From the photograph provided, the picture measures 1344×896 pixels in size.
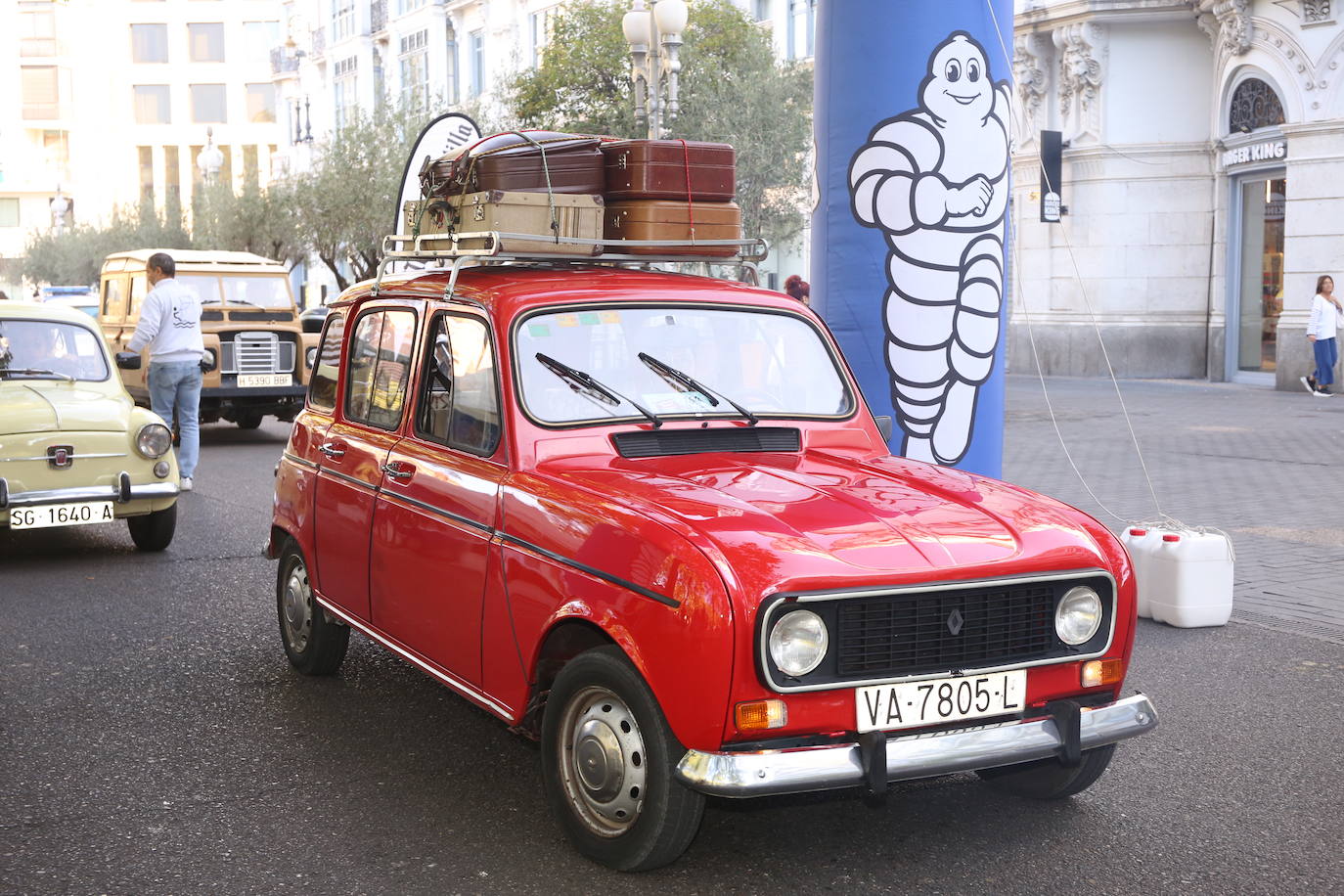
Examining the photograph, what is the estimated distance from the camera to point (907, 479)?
15.6 ft

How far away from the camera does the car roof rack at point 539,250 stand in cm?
546

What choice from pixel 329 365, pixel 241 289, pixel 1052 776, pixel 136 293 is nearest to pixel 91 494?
pixel 329 365

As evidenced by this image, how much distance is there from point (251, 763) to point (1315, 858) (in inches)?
134

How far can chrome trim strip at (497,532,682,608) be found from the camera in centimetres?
386

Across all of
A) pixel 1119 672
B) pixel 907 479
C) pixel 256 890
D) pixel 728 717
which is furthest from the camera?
pixel 907 479

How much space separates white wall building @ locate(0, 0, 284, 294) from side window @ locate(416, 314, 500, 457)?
88792 millimetres

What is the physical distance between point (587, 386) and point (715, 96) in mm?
25348

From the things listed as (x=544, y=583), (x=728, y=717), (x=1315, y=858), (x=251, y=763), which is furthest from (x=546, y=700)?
(x=1315, y=858)

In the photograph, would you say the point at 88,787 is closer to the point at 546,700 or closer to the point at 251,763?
the point at 251,763

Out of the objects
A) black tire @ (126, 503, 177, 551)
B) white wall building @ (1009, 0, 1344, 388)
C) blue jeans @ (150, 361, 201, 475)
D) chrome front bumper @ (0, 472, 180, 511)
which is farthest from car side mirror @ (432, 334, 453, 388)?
white wall building @ (1009, 0, 1344, 388)

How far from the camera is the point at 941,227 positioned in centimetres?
834

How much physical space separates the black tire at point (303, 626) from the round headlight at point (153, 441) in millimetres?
3451

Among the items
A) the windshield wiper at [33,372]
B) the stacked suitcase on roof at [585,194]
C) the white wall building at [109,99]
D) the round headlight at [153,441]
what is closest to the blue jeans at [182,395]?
the windshield wiper at [33,372]

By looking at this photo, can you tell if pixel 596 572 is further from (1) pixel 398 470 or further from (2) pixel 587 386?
(1) pixel 398 470
